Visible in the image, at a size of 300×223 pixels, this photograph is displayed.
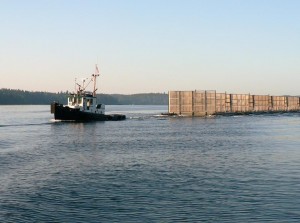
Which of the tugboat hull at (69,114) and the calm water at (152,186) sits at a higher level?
the tugboat hull at (69,114)

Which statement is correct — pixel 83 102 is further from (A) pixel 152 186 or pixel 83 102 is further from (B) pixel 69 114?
(A) pixel 152 186

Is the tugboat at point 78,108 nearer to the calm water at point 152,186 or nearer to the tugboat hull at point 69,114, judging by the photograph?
the tugboat hull at point 69,114

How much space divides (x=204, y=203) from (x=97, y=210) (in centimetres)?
577

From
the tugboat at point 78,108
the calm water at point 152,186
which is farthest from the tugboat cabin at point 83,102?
the calm water at point 152,186

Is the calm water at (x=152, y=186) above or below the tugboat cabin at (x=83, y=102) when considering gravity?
below

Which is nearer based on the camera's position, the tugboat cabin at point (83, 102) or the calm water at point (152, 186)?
the calm water at point (152, 186)

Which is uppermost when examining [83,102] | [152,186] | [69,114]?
[83,102]

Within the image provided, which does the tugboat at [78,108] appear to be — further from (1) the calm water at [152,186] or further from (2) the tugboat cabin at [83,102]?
(1) the calm water at [152,186]

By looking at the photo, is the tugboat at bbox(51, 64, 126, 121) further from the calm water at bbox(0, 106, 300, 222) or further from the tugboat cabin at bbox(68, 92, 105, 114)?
the calm water at bbox(0, 106, 300, 222)

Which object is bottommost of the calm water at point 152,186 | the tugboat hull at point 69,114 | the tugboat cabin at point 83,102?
the calm water at point 152,186

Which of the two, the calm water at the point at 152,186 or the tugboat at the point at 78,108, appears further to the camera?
the tugboat at the point at 78,108

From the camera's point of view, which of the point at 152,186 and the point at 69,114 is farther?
the point at 69,114

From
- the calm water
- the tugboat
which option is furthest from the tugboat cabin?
the calm water

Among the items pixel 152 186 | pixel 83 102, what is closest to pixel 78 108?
pixel 83 102
